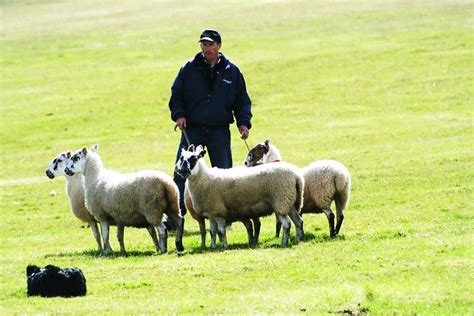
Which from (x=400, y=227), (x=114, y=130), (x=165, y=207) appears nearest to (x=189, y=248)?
(x=165, y=207)

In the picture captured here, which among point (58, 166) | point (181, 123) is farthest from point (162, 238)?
point (58, 166)

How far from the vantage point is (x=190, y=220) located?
2133cm

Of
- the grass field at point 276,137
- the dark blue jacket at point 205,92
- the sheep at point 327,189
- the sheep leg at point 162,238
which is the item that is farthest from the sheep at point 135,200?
the sheep at point 327,189

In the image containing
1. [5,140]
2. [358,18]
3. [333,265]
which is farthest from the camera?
[358,18]

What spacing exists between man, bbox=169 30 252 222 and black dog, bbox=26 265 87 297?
208 inches

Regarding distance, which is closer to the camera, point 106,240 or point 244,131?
point 106,240

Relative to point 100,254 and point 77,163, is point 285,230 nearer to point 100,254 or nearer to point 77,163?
point 100,254

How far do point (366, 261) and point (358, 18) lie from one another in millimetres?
56343

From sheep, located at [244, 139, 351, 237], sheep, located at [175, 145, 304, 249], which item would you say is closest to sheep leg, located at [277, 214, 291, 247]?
sheep, located at [175, 145, 304, 249]

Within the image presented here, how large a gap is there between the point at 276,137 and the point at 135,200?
19045 mm

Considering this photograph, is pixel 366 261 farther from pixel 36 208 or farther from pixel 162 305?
pixel 36 208

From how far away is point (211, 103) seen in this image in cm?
1769

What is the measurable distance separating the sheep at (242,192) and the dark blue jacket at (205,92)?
1.66 metres

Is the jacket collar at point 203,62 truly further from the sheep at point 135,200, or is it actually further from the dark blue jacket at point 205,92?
the sheep at point 135,200
